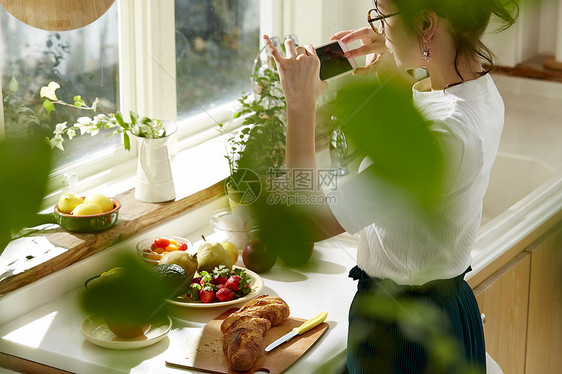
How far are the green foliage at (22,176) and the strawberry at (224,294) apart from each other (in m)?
1.07

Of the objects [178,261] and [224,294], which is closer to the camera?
[178,261]

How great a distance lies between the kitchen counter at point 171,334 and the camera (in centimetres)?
100

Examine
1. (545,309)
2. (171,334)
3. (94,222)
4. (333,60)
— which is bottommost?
(545,309)

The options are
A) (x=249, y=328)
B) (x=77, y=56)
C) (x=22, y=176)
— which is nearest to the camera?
(x=22, y=176)

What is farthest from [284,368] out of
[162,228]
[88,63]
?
[88,63]

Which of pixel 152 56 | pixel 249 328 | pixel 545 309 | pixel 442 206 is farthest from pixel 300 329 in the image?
pixel 442 206

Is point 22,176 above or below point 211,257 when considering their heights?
above

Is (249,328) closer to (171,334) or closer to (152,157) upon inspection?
(171,334)

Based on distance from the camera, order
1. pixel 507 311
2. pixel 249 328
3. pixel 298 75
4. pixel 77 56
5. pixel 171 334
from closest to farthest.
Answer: pixel 298 75
pixel 249 328
pixel 171 334
pixel 77 56
pixel 507 311

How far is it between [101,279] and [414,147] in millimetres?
68

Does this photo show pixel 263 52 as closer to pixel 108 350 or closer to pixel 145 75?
pixel 145 75

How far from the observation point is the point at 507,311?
149cm

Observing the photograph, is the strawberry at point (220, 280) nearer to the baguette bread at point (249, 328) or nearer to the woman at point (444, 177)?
the baguette bread at point (249, 328)

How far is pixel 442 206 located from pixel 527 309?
4.94 feet
